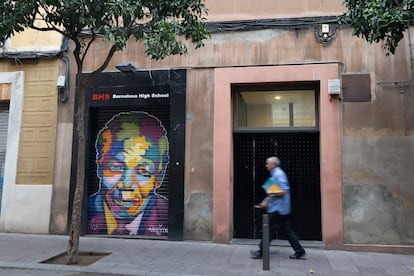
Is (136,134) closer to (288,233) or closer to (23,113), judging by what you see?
(23,113)

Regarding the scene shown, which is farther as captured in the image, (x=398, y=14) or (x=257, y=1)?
(x=257, y=1)

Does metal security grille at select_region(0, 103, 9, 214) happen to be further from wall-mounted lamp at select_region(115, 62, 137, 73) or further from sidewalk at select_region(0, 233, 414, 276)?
wall-mounted lamp at select_region(115, 62, 137, 73)

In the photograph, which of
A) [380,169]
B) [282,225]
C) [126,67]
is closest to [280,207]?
[282,225]

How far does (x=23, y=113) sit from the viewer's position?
32.7 ft

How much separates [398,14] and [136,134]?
20.7 feet

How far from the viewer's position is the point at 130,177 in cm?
957

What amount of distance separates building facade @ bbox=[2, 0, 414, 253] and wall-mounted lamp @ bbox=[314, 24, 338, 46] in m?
0.02

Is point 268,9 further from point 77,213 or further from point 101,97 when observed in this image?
point 77,213

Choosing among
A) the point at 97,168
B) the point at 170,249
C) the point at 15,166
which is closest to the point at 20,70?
the point at 15,166

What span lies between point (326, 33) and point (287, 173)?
331 cm

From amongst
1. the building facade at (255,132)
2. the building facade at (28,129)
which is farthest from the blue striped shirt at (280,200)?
the building facade at (28,129)

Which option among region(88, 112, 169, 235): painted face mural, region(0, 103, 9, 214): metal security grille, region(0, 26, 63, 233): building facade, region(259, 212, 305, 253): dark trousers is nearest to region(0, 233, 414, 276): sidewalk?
region(259, 212, 305, 253): dark trousers

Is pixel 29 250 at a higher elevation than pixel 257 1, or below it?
below

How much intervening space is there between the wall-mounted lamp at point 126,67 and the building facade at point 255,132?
9.7 inches
